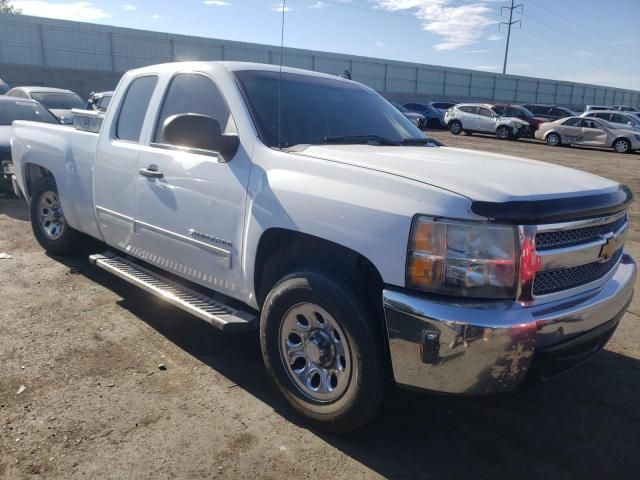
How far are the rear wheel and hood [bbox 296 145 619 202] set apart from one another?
22793 mm

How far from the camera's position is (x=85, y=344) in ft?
12.5

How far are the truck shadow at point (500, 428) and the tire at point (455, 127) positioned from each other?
25163 millimetres

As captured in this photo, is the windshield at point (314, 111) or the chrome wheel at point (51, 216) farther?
the chrome wheel at point (51, 216)

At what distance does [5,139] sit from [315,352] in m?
8.01

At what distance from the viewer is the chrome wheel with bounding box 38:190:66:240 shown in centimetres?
546

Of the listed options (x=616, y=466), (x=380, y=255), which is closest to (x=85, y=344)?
(x=380, y=255)

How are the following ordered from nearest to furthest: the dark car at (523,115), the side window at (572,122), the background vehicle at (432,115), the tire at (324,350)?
1. the tire at (324,350)
2. the side window at (572,122)
3. the dark car at (523,115)
4. the background vehicle at (432,115)

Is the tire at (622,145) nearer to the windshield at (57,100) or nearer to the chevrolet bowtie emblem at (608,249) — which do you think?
the windshield at (57,100)

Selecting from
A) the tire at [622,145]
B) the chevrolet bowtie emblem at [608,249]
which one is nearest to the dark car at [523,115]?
the tire at [622,145]

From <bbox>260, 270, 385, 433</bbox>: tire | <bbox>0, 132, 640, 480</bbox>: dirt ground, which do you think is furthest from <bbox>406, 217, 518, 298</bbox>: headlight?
<bbox>0, 132, 640, 480</bbox>: dirt ground

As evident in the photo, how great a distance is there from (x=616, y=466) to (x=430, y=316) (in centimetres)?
137

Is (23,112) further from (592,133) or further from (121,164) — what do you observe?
(592,133)

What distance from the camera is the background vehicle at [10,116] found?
8.66 metres

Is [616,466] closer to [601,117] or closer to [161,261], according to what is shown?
[161,261]
